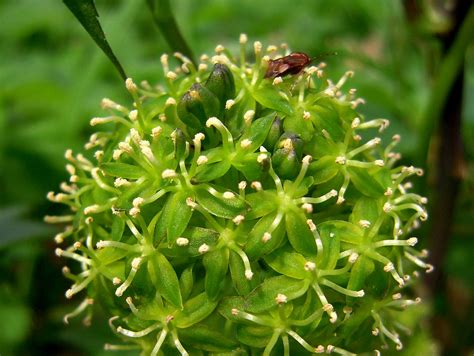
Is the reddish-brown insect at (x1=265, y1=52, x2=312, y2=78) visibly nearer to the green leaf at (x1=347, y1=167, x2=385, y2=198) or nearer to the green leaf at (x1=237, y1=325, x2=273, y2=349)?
the green leaf at (x1=347, y1=167, x2=385, y2=198)

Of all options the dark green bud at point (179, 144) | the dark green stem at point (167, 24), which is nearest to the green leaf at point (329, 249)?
the dark green bud at point (179, 144)

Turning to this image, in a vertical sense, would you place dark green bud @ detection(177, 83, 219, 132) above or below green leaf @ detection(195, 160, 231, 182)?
above

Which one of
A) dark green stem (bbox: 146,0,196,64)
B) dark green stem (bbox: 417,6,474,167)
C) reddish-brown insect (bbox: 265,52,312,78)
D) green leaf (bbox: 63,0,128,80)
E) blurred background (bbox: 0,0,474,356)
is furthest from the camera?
blurred background (bbox: 0,0,474,356)

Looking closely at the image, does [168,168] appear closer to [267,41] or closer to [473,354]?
[473,354]

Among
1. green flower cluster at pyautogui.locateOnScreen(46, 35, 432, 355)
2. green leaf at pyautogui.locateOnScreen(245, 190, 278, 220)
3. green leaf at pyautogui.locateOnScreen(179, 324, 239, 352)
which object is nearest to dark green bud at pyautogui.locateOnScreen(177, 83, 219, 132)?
green flower cluster at pyautogui.locateOnScreen(46, 35, 432, 355)

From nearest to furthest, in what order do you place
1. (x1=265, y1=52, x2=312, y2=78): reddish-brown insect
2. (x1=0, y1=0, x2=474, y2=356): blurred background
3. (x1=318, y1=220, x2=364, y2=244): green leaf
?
1. (x1=318, y1=220, x2=364, y2=244): green leaf
2. (x1=265, y1=52, x2=312, y2=78): reddish-brown insect
3. (x1=0, y1=0, x2=474, y2=356): blurred background

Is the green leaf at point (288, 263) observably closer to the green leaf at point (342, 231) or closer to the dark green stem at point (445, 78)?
the green leaf at point (342, 231)
